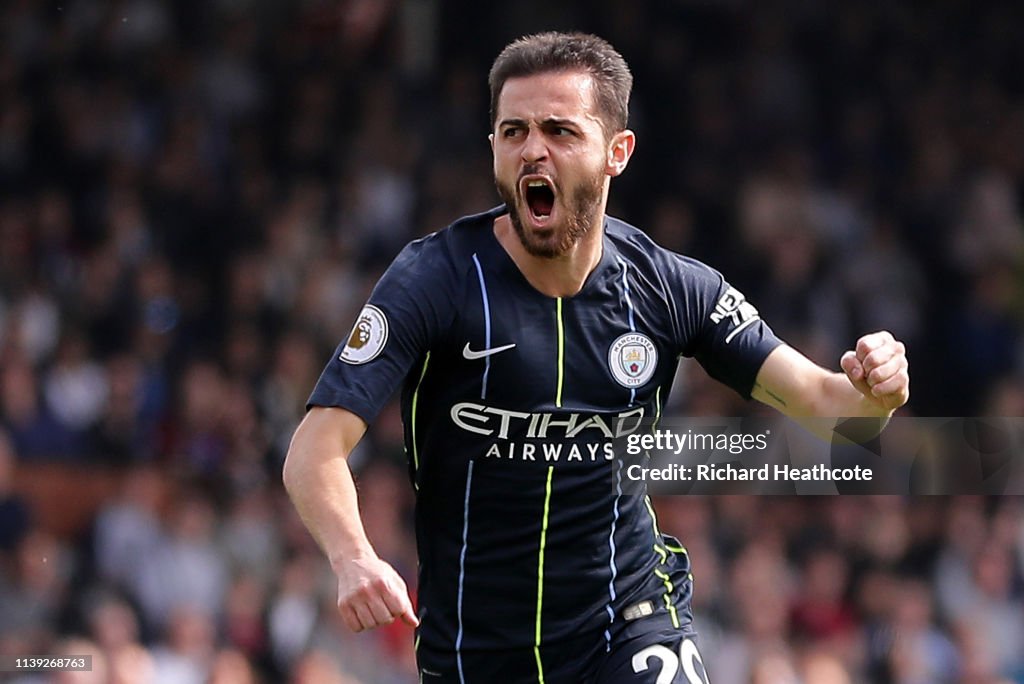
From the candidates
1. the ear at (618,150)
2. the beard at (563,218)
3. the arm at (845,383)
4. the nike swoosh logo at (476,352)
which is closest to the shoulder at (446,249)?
the beard at (563,218)

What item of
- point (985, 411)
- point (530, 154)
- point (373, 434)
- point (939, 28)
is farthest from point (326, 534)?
point (939, 28)

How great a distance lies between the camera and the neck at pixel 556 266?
4.49m

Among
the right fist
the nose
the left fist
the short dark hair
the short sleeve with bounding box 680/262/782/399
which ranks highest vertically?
the short dark hair

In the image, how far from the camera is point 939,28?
13234 millimetres

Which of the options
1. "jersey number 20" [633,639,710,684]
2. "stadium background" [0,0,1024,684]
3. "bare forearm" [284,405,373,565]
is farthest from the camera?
"stadium background" [0,0,1024,684]

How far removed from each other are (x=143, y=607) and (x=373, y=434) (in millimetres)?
1818

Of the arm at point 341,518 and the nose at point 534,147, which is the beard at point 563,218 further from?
the arm at point 341,518

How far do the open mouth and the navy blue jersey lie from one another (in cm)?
16

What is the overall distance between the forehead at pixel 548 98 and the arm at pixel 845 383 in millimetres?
904

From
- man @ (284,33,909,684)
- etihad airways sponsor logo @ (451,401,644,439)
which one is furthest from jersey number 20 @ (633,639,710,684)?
etihad airways sponsor logo @ (451,401,644,439)

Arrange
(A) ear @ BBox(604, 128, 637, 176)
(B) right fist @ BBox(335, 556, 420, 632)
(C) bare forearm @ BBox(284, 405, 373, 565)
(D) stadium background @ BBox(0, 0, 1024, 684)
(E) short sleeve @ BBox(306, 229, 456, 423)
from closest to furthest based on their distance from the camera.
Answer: (B) right fist @ BBox(335, 556, 420, 632), (C) bare forearm @ BBox(284, 405, 373, 565), (E) short sleeve @ BBox(306, 229, 456, 423), (A) ear @ BBox(604, 128, 637, 176), (D) stadium background @ BBox(0, 0, 1024, 684)

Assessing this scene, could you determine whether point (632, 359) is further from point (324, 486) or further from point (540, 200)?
point (324, 486)

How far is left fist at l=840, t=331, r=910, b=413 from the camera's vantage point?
13.6 feet

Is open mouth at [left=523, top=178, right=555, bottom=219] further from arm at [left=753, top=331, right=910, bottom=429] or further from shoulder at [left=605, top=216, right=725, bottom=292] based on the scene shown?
arm at [left=753, top=331, right=910, bottom=429]
